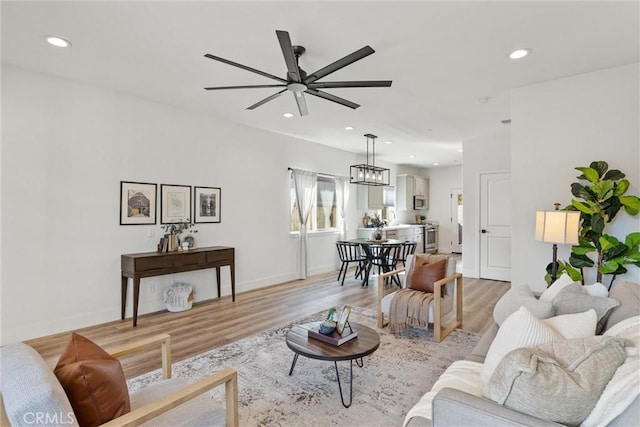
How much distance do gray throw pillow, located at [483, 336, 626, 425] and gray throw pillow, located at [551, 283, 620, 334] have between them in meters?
0.73

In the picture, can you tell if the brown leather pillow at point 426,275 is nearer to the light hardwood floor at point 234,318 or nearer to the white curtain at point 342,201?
the light hardwood floor at point 234,318

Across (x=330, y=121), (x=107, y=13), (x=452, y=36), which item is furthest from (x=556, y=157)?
(x=107, y=13)

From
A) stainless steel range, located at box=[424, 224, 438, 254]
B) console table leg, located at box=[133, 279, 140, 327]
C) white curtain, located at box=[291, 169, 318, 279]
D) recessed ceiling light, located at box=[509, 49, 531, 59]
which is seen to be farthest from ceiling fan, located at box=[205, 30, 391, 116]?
stainless steel range, located at box=[424, 224, 438, 254]

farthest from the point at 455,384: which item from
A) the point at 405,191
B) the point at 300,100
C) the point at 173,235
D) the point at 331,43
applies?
the point at 405,191

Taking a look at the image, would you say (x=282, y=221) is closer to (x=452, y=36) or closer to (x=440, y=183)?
(x=452, y=36)

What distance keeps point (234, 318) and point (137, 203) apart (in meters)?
1.93

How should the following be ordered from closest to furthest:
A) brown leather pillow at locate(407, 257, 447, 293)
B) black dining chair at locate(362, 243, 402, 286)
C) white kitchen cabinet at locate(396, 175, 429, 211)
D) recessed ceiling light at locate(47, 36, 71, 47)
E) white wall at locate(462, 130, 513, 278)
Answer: recessed ceiling light at locate(47, 36, 71, 47) < brown leather pillow at locate(407, 257, 447, 293) < black dining chair at locate(362, 243, 402, 286) < white wall at locate(462, 130, 513, 278) < white kitchen cabinet at locate(396, 175, 429, 211)

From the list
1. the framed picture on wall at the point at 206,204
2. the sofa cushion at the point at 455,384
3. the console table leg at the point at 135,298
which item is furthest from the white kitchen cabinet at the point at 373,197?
the sofa cushion at the point at 455,384

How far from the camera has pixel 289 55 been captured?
228cm

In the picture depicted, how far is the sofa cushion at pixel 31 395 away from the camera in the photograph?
1.03 metres

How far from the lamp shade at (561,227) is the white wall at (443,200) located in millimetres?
7313

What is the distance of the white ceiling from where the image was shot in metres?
2.37

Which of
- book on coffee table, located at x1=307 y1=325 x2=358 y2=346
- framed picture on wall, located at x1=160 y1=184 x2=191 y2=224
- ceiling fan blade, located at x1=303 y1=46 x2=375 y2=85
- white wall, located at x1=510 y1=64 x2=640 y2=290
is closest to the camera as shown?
ceiling fan blade, located at x1=303 y1=46 x2=375 y2=85

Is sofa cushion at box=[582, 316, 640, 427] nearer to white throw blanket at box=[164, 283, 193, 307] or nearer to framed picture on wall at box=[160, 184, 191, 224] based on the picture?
white throw blanket at box=[164, 283, 193, 307]
